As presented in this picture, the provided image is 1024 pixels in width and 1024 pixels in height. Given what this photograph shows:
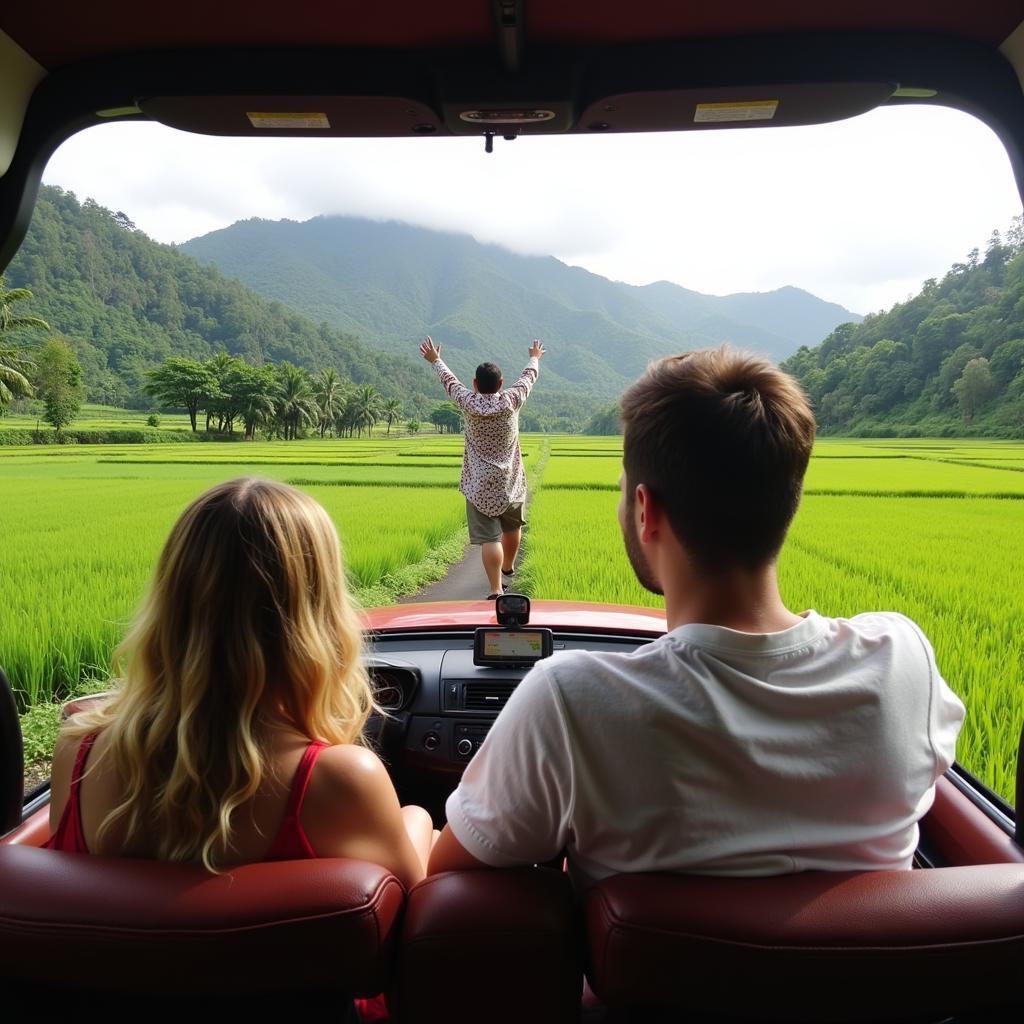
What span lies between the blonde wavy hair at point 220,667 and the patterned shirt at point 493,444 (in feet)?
13.7

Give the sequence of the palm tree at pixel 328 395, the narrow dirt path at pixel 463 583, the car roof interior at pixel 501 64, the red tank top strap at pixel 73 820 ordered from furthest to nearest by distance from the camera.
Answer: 1. the palm tree at pixel 328 395
2. the narrow dirt path at pixel 463 583
3. the car roof interior at pixel 501 64
4. the red tank top strap at pixel 73 820

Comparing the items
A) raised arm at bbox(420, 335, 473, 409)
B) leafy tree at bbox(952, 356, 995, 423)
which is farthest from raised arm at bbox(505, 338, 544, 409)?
leafy tree at bbox(952, 356, 995, 423)

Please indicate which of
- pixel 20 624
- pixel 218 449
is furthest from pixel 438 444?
pixel 20 624

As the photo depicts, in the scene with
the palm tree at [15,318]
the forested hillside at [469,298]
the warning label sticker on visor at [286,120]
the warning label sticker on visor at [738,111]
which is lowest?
the warning label sticker on visor at [286,120]

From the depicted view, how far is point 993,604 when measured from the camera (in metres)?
4.91

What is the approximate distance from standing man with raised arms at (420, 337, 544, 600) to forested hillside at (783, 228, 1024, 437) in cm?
187

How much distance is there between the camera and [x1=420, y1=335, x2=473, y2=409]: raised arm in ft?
15.9

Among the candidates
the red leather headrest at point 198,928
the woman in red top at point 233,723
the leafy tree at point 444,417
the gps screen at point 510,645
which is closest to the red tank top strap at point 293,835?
the woman in red top at point 233,723

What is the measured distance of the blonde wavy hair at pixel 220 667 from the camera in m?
1.06

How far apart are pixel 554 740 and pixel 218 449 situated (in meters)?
24.2

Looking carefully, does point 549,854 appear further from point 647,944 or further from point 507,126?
point 507,126

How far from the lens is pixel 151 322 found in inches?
461

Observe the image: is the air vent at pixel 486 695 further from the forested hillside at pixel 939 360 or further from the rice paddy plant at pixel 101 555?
the forested hillside at pixel 939 360

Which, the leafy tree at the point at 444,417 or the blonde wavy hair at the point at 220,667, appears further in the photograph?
the leafy tree at the point at 444,417
